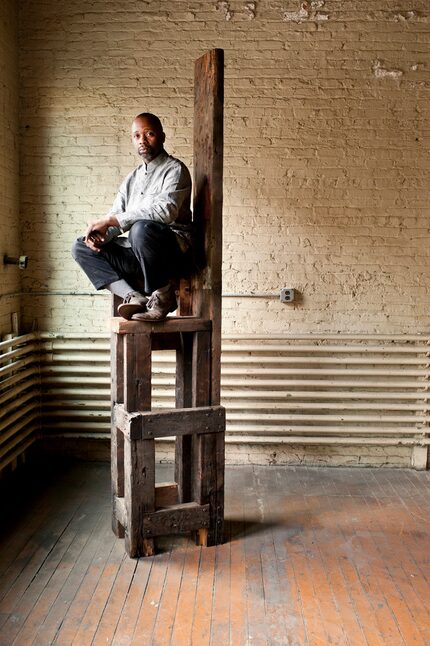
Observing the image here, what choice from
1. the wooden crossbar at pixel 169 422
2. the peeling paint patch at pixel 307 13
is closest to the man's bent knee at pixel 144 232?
the wooden crossbar at pixel 169 422

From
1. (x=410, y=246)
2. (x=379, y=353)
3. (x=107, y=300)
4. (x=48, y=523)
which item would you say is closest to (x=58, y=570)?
(x=48, y=523)

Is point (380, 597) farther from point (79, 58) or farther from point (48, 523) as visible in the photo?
point (79, 58)

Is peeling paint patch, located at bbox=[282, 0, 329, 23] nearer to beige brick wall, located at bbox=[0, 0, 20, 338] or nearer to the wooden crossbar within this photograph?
beige brick wall, located at bbox=[0, 0, 20, 338]

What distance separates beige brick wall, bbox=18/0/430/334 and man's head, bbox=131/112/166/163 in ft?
4.39

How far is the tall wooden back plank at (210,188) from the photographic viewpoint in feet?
10.5

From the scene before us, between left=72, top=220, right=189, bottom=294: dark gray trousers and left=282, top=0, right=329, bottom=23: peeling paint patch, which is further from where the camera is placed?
left=282, top=0, right=329, bottom=23: peeling paint patch

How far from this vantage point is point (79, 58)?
14.9 feet

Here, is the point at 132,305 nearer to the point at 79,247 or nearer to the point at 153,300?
the point at 153,300

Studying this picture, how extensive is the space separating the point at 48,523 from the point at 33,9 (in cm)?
366

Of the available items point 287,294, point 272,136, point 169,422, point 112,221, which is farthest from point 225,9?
point 169,422

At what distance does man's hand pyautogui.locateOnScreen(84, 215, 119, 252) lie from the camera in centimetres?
314

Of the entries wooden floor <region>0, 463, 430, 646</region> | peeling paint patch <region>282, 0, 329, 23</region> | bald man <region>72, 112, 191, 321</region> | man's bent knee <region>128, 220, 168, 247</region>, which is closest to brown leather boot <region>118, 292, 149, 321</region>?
bald man <region>72, 112, 191, 321</region>

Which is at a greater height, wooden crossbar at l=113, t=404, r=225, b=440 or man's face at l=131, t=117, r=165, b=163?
man's face at l=131, t=117, r=165, b=163

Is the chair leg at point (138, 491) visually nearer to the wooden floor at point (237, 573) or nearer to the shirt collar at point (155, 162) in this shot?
the wooden floor at point (237, 573)
